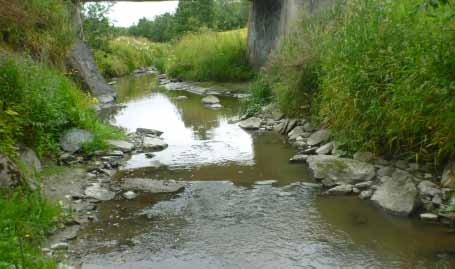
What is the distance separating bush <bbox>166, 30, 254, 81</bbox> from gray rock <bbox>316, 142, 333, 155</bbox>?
9274 millimetres

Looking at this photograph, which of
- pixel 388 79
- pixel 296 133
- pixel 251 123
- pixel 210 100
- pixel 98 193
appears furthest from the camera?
pixel 210 100

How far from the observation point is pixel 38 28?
420 inches

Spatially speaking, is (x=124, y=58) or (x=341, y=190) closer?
(x=341, y=190)

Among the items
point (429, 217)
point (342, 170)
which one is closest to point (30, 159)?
point (342, 170)

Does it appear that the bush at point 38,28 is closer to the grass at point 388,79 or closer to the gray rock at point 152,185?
the gray rock at point 152,185

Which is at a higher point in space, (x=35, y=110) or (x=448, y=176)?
(x=35, y=110)

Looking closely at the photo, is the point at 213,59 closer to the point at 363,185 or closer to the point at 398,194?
the point at 363,185

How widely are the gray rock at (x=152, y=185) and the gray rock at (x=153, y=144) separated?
1.82 meters

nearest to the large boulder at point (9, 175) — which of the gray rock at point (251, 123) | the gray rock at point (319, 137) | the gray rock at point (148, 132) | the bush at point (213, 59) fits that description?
the gray rock at point (148, 132)

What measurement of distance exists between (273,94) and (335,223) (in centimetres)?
654

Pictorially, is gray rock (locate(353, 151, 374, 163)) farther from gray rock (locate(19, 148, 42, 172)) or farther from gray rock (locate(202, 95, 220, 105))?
gray rock (locate(202, 95, 220, 105))

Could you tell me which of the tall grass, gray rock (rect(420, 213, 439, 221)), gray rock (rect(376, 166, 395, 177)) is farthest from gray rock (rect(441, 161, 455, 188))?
the tall grass

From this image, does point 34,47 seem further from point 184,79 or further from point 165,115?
point 184,79

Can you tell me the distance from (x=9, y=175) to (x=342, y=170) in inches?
157
